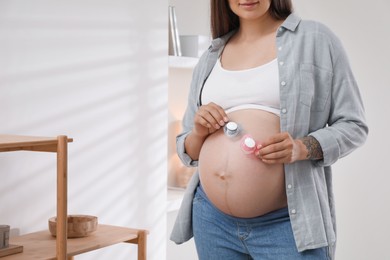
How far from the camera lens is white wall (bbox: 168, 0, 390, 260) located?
11.9 ft

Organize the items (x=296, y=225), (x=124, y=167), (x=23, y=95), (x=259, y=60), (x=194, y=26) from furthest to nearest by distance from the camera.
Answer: (x=194, y=26), (x=124, y=167), (x=23, y=95), (x=259, y=60), (x=296, y=225)

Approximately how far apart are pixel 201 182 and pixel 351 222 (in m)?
2.32

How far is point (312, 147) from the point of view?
1470 mm

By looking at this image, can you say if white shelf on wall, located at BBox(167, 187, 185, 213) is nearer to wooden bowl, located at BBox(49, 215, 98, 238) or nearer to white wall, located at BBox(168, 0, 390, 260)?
wooden bowl, located at BBox(49, 215, 98, 238)

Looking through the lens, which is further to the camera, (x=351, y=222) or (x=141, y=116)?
(x=351, y=222)

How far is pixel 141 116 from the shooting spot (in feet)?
8.33

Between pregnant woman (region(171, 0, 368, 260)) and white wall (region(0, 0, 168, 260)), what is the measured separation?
2.10 ft

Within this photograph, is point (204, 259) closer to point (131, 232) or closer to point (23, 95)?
point (131, 232)

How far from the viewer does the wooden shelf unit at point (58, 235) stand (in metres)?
1.65

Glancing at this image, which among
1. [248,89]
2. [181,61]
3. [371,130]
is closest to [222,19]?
[248,89]

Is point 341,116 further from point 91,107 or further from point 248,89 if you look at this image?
point 91,107

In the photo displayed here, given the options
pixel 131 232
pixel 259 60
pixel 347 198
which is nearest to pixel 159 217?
pixel 131 232

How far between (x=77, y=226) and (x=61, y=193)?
11.0 inches

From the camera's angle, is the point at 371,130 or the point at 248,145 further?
the point at 371,130
